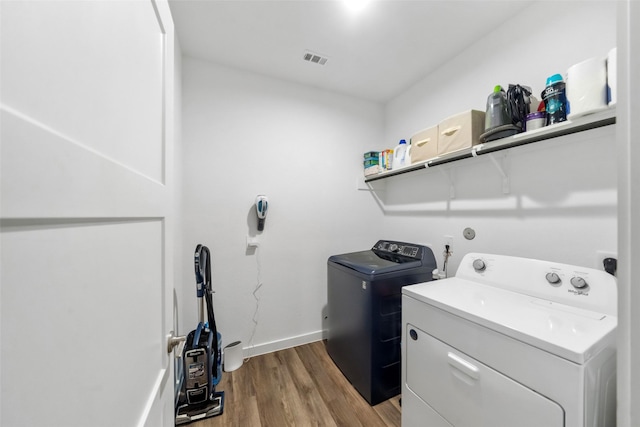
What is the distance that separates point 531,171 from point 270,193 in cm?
191

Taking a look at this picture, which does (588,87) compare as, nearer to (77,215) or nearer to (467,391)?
(467,391)

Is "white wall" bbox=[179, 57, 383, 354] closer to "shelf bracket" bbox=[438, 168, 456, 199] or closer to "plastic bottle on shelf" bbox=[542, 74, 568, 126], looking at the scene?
"shelf bracket" bbox=[438, 168, 456, 199]

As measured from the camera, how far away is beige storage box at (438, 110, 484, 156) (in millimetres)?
1439

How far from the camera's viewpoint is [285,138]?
2184 mm

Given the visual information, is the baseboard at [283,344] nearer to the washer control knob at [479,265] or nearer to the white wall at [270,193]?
the white wall at [270,193]

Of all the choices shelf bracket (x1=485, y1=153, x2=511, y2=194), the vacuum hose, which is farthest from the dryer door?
the vacuum hose

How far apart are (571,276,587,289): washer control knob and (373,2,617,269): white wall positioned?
245mm

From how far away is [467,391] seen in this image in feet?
3.14

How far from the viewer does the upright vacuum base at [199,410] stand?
4.60 ft

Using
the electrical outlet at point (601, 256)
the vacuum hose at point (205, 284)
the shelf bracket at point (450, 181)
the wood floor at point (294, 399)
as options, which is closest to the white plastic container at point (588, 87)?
the electrical outlet at point (601, 256)

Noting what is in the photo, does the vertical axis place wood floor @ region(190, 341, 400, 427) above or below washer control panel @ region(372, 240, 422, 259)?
below

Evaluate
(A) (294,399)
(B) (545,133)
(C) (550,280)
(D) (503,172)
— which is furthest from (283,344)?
(B) (545,133)

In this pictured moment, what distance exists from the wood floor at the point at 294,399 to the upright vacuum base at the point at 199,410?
30 mm

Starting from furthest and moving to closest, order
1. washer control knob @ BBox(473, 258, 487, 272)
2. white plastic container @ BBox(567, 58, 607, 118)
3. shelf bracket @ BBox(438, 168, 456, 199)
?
shelf bracket @ BBox(438, 168, 456, 199) < washer control knob @ BBox(473, 258, 487, 272) < white plastic container @ BBox(567, 58, 607, 118)
